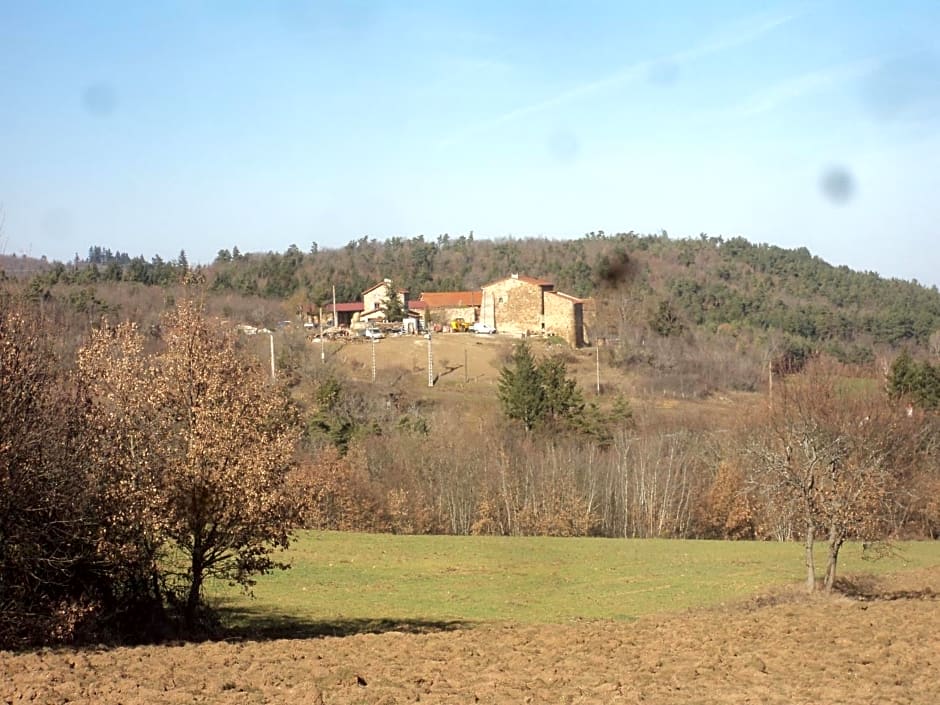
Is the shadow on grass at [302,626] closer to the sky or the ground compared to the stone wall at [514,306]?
closer to the ground

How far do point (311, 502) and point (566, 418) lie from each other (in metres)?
44.3

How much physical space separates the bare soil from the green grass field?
5.29m

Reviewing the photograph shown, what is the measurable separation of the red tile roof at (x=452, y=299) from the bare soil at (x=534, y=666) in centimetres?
9385

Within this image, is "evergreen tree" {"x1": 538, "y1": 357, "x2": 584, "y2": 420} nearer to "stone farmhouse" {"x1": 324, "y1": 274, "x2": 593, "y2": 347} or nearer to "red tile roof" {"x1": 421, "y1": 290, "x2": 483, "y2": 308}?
"stone farmhouse" {"x1": 324, "y1": 274, "x2": 593, "y2": 347}

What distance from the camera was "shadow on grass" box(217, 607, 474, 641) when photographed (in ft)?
68.8

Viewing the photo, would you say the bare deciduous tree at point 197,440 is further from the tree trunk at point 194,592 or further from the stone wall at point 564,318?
the stone wall at point 564,318

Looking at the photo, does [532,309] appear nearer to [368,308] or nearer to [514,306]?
[514,306]

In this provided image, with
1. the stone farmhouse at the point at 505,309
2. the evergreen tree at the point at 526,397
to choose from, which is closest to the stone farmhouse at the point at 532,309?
the stone farmhouse at the point at 505,309

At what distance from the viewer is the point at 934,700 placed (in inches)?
547

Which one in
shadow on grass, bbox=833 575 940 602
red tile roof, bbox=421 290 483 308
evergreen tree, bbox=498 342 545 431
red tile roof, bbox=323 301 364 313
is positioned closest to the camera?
shadow on grass, bbox=833 575 940 602

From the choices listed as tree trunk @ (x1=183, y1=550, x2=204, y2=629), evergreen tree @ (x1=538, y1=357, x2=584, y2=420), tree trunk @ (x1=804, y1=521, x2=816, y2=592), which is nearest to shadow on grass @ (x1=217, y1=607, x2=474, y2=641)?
tree trunk @ (x1=183, y1=550, x2=204, y2=629)

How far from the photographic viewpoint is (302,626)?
2262 cm

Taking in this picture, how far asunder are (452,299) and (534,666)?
101 m

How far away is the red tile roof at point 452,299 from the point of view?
115m
